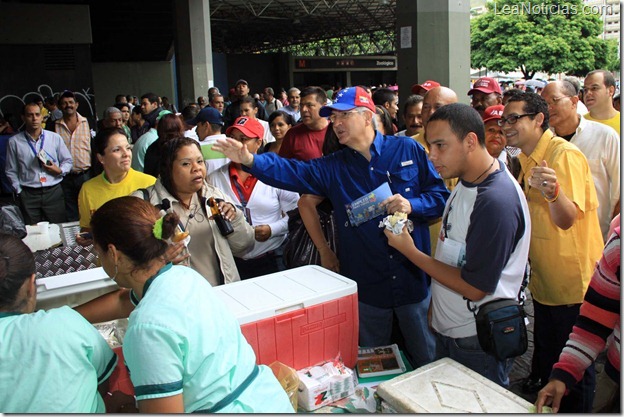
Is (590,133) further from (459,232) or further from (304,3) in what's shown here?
(304,3)

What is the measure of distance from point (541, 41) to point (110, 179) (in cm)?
2252

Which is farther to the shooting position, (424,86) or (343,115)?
(424,86)

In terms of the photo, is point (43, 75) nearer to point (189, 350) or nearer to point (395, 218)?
point (395, 218)

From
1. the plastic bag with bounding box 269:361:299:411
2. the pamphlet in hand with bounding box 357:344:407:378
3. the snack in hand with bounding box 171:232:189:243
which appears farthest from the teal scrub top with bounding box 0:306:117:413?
the pamphlet in hand with bounding box 357:344:407:378

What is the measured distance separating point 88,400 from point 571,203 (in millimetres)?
2230

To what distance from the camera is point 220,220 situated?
272cm

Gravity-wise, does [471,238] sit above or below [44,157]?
below

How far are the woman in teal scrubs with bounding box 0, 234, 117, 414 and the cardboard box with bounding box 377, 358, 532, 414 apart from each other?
0.96m

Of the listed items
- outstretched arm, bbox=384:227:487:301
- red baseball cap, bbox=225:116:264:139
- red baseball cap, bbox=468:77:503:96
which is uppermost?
red baseball cap, bbox=468:77:503:96

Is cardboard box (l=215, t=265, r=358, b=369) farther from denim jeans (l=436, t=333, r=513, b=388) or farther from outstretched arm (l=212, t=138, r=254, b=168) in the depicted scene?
outstretched arm (l=212, t=138, r=254, b=168)

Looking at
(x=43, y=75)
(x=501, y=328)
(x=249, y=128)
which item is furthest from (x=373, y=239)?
(x=43, y=75)

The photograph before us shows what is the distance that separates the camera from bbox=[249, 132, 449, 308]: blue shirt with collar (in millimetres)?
2750

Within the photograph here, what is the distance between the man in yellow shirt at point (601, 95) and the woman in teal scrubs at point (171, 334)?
168 inches

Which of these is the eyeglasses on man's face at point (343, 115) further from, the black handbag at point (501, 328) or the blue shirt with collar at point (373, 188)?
the black handbag at point (501, 328)
